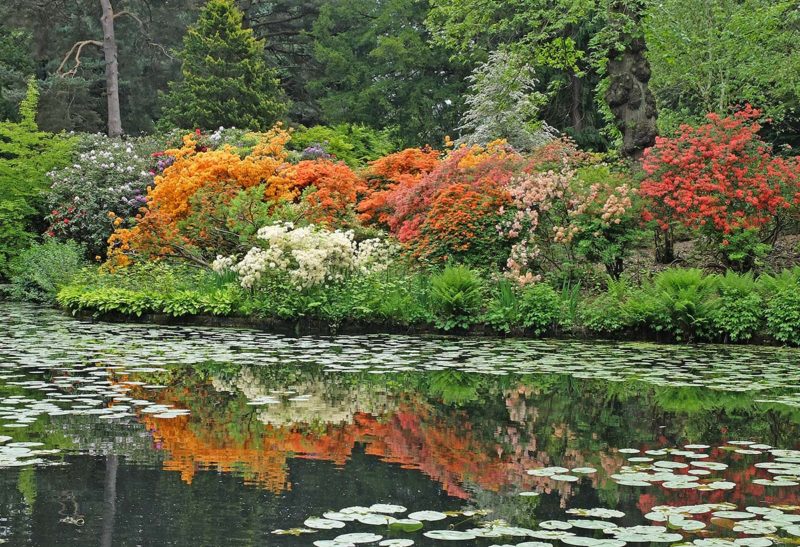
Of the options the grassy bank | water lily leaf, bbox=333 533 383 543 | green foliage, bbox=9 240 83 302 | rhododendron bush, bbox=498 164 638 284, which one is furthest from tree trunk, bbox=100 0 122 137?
water lily leaf, bbox=333 533 383 543

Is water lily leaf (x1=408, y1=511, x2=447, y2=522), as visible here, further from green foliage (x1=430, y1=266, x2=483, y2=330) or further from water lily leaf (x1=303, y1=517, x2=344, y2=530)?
green foliage (x1=430, y1=266, x2=483, y2=330)

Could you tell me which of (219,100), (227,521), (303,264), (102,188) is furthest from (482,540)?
(219,100)

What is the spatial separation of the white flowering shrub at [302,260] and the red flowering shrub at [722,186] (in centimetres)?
424

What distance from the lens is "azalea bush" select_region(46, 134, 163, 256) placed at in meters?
20.6

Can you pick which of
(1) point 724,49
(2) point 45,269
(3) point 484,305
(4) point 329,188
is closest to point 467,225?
(3) point 484,305

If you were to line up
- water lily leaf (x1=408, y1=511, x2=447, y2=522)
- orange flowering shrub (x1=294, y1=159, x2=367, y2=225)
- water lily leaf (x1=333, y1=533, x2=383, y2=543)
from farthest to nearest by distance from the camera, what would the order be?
orange flowering shrub (x1=294, y1=159, x2=367, y2=225) → water lily leaf (x1=408, y1=511, x2=447, y2=522) → water lily leaf (x1=333, y1=533, x2=383, y2=543)

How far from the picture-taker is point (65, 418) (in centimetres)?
688

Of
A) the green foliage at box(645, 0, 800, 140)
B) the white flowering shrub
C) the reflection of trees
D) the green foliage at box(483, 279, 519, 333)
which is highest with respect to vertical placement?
the green foliage at box(645, 0, 800, 140)

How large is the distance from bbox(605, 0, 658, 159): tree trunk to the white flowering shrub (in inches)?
240

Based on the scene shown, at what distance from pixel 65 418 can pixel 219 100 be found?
24.7 m

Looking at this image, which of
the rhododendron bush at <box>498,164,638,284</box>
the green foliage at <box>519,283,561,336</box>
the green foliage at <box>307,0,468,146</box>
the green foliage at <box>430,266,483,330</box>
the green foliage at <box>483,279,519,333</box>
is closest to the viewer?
the green foliage at <box>519,283,561,336</box>

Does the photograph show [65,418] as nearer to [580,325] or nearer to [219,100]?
[580,325]

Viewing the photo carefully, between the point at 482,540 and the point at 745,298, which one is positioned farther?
the point at 745,298

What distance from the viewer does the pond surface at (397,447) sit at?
14.3ft
